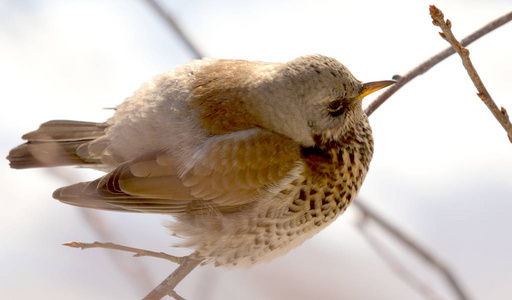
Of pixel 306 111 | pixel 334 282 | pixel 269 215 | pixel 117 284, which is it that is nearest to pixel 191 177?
pixel 269 215

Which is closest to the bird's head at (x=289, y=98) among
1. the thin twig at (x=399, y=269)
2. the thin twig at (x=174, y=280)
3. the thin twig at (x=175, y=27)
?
the thin twig at (x=175, y=27)

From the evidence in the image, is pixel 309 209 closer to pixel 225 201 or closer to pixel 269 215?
pixel 269 215

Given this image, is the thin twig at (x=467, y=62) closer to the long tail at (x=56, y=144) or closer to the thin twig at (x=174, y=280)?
the thin twig at (x=174, y=280)

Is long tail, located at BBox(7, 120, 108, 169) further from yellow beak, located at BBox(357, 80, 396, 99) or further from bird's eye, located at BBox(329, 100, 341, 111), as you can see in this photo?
yellow beak, located at BBox(357, 80, 396, 99)

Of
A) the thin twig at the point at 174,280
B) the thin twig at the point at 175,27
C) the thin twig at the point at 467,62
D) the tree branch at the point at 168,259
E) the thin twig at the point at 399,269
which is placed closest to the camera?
the thin twig at the point at 467,62

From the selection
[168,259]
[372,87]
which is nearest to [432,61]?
[372,87]

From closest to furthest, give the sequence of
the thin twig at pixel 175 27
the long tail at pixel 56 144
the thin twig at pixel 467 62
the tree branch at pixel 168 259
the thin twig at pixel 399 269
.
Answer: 1. the thin twig at pixel 467 62
2. the tree branch at pixel 168 259
3. the thin twig at pixel 399 269
4. the thin twig at pixel 175 27
5. the long tail at pixel 56 144

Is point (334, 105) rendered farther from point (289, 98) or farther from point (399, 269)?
point (399, 269)
